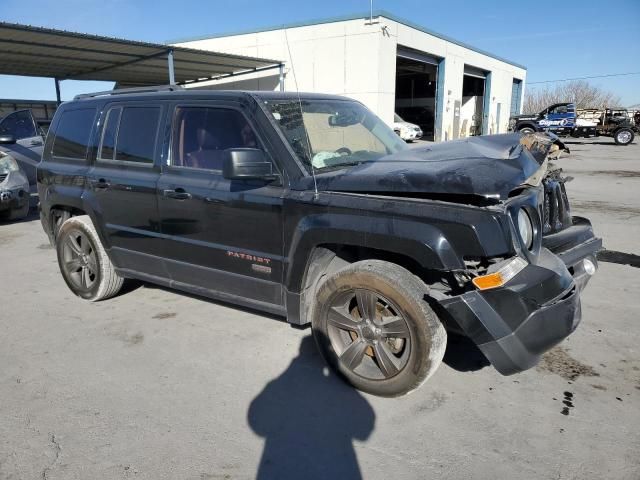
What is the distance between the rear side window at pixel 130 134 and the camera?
12.9 ft

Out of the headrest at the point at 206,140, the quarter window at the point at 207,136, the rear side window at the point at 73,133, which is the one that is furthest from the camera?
the rear side window at the point at 73,133

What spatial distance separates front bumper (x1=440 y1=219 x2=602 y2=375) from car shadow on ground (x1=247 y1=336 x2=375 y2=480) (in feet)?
2.71

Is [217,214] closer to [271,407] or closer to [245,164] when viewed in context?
[245,164]

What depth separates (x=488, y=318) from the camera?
8.32 ft

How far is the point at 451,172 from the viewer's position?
273 centimetres

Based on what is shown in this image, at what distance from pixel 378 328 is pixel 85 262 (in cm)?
317

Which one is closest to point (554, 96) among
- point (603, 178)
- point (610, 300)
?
point (603, 178)

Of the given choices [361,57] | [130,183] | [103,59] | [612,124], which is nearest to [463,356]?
[130,183]

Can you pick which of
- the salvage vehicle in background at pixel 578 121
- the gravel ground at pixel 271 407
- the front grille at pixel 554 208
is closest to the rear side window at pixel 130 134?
the gravel ground at pixel 271 407

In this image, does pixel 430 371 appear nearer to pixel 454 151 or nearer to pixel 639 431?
pixel 639 431

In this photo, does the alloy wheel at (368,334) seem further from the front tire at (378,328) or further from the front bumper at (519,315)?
the front bumper at (519,315)

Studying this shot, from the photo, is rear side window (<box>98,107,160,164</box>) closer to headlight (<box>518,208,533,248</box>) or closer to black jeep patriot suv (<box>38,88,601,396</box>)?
black jeep patriot suv (<box>38,88,601,396</box>)

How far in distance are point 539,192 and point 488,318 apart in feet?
3.47

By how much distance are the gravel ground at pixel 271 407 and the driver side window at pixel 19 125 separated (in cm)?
784
